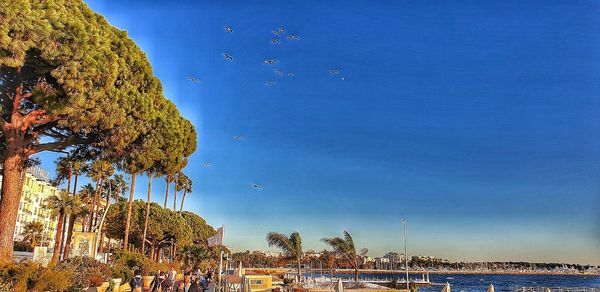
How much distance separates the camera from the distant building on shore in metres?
81.6

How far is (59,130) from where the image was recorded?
19.5 meters

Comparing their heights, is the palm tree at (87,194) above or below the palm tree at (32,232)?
above

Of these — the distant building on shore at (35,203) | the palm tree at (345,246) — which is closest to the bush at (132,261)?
the palm tree at (345,246)

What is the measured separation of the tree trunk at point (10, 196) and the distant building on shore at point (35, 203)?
67506mm

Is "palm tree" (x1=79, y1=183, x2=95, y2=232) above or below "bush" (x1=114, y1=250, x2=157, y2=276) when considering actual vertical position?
above

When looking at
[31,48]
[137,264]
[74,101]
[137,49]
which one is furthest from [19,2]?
[137,264]

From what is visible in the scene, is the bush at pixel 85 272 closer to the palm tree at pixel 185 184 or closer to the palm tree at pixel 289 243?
the palm tree at pixel 289 243

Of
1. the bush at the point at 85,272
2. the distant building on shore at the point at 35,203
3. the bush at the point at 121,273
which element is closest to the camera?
the bush at the point at 85,272

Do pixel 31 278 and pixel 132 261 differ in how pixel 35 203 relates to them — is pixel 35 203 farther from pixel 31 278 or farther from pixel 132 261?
pixel 31 278

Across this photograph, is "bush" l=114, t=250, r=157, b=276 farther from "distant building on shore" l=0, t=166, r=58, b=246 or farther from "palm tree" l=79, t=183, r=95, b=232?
"distant building on shore" l=0, t=166, r=58, b=246

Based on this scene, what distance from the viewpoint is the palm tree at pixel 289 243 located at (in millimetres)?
48188

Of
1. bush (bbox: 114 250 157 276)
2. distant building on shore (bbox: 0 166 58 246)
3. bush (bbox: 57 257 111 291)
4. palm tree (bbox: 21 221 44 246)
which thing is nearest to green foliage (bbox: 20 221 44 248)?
palm tree (bbox: 21 221 44 246)

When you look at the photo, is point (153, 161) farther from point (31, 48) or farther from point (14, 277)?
point (14, 277)

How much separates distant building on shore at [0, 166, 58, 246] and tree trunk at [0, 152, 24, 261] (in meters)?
67.5
